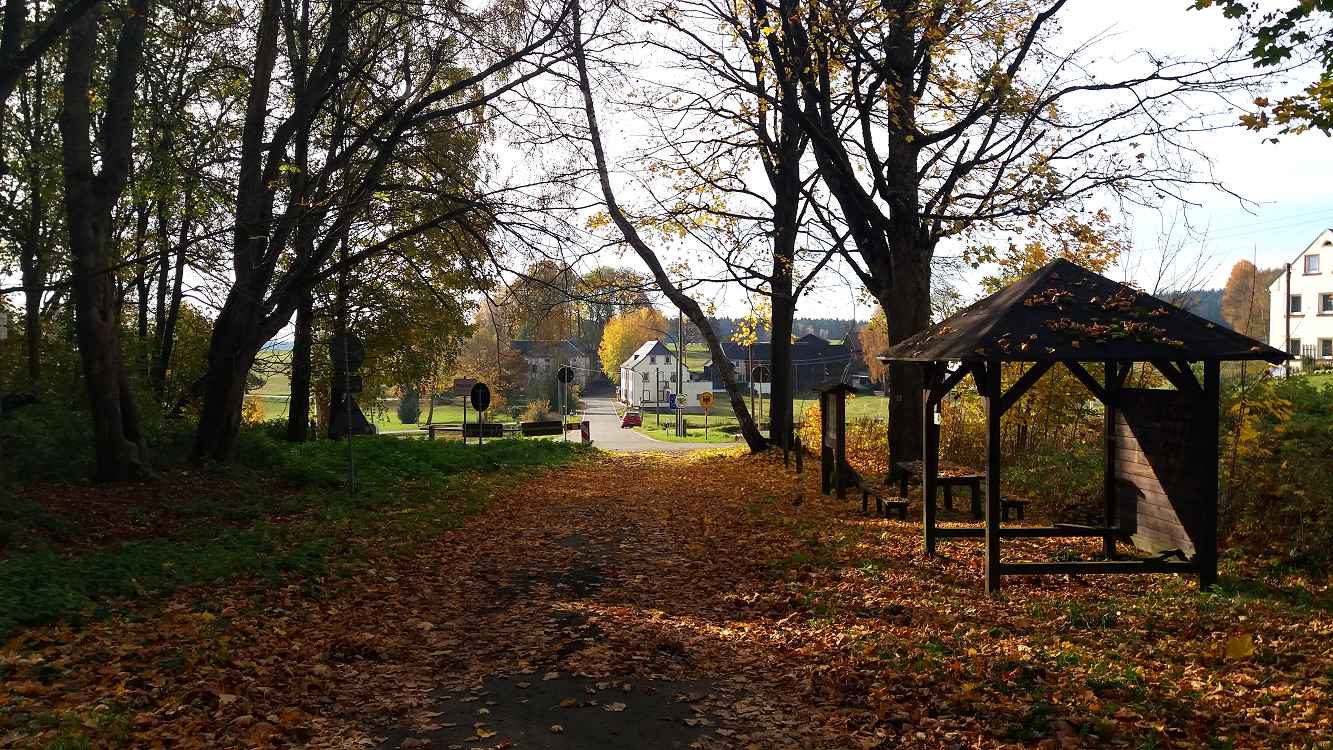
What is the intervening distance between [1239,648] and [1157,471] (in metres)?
3.44

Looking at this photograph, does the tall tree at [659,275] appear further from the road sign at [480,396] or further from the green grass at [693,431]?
the green grass at [693,431]

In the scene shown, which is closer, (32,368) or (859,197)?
(859,197)

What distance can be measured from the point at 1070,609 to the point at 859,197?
9.27m

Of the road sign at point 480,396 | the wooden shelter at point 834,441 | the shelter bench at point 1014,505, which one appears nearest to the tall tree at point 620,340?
the road sign at point 480,396

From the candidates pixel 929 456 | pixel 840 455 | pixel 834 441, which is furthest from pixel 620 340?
pixel 929 456

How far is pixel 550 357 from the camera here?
88.4 m

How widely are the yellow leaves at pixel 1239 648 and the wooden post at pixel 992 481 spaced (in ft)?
7.31

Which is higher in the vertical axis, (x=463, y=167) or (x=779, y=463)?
(x=463, y=167)

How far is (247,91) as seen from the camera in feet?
52.8

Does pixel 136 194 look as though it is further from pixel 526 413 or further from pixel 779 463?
pixel 526 413

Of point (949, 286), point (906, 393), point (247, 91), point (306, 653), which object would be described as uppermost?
point (247, 91)

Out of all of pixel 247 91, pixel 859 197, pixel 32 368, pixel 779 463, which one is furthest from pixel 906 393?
pixel 32 368

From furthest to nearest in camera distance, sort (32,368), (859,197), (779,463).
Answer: (779,463), (32,368), (859,197)

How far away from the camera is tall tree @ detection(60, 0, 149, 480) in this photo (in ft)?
39.5
